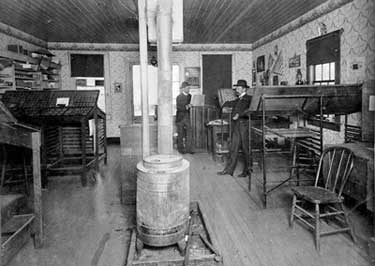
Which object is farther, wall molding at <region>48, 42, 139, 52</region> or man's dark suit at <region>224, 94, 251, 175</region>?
wall molding at <region>48, 42, 139, 52</region>

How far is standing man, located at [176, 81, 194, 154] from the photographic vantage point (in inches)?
301

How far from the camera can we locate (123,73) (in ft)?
32.3

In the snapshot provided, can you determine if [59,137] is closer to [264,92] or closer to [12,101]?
[12,101]

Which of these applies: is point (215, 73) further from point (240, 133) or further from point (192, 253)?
point (192, 253)

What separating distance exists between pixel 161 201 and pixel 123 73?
25.4 feet

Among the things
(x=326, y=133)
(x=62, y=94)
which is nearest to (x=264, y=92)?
(x=326, y=133)

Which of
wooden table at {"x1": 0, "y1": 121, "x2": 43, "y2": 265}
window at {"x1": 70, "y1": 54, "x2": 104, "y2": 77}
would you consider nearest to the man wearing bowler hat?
wooden table at {"x1": 0, "y1": 121, "x2": 43, "y2": 265}

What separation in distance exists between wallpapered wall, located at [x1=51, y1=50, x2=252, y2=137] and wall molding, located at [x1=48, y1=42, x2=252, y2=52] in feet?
0.36

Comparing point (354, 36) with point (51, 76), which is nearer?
point (354, 36)

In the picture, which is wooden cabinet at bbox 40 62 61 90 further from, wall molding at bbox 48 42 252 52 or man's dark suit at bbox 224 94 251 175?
man's dark suit at bbox 224 94 251 175

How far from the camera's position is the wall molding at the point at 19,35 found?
6581 mm

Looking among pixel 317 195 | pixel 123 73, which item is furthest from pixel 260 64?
pixel 317 195

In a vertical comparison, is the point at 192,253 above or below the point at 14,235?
below

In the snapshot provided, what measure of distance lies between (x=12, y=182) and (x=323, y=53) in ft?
18.6
